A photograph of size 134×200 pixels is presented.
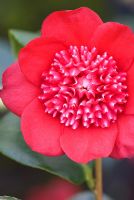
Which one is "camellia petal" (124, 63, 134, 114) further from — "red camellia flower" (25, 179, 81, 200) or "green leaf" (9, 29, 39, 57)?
"red camellia flower" (25, 179, 81, 200)

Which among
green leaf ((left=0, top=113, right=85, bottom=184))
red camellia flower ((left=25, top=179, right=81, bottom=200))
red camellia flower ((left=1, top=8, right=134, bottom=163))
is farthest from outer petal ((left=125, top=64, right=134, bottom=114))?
red camellia flower ((left=25, top=179, right=81, bottom=200))

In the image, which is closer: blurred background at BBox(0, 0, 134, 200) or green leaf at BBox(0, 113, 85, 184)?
green leaf at BBox(0, 113, 85, 184)

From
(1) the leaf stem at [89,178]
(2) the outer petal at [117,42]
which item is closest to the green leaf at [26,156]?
(1) the leaf stem at [89,178]

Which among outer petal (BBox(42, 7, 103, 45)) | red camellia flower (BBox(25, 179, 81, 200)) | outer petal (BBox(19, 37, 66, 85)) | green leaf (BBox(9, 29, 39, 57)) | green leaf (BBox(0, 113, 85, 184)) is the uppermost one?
outer petal (BBox(42, 7, 103, 45))

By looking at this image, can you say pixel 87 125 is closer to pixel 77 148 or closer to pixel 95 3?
pixel 77 148

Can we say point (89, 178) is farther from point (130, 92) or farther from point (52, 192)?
point (52, 192)
